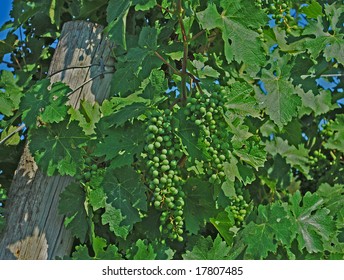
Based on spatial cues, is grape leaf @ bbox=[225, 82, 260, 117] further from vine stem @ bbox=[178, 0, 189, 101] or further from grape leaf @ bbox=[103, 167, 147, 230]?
grape leaf @ bbox=[103, 167, 147, 230]

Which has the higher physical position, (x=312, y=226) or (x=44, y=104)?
(x=44, y=104)

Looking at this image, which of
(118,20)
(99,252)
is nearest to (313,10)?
(118,20)

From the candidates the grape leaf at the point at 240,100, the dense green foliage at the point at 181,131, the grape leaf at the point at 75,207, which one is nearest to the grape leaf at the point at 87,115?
the dense green foliage at the point at 181,131

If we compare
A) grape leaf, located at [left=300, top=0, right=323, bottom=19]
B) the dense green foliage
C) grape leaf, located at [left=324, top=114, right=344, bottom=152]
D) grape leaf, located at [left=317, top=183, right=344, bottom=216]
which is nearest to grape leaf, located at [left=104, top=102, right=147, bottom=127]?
the dense green foliage

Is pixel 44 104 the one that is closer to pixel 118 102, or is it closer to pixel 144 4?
pixel 118 102

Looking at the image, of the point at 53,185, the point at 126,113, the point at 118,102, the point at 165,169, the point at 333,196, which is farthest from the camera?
the point at 333,196
